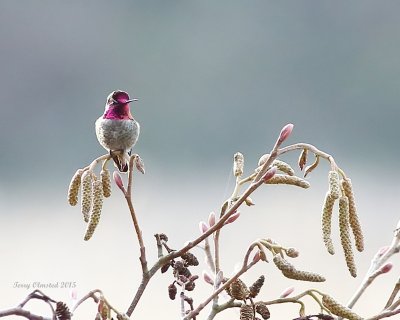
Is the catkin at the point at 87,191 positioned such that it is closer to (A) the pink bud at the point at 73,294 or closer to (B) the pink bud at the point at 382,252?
(A) the pink bud at the point at 73,294

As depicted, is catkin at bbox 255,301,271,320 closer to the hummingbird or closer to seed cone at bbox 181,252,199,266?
seed cone at bbox 181,252,199,266

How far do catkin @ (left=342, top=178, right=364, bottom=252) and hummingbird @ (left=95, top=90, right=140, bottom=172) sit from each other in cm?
21

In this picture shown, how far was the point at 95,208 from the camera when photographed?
636 millimetres

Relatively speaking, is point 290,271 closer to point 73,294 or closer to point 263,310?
point 263,310

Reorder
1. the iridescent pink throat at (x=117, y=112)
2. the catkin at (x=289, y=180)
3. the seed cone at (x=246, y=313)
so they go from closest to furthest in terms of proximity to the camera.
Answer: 1. the seed cone at (x=246, y=313)
2. the catkin at (x=289, y=180)
3. the iridescent pink throat at (x=117, y=112)

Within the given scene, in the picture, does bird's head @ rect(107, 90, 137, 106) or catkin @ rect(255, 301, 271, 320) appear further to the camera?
bird's head @ rect(107, 90, 137, 106)

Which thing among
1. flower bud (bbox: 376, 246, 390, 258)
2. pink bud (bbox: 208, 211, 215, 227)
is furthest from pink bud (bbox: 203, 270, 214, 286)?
flower bud (bbox: 376, 246, 390, 258)

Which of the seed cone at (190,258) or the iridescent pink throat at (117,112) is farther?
the iridescent pink throat at (117,112)

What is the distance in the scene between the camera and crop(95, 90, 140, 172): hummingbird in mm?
676

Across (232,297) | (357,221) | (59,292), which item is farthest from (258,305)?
(59,292)

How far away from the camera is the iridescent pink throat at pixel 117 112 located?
0.73 metres

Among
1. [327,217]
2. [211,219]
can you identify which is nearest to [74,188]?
[211,219]

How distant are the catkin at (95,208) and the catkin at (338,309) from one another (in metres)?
0.21

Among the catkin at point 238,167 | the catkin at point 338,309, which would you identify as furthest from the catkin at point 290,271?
the catkin at point 238,167
